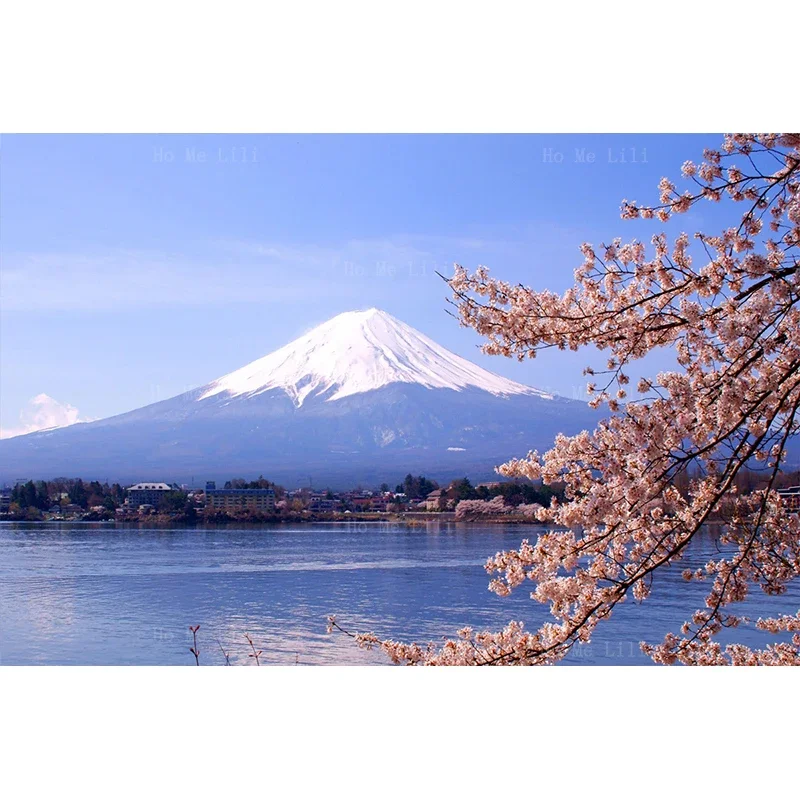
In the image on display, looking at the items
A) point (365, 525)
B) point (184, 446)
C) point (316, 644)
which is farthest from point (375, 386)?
point (316, 644)

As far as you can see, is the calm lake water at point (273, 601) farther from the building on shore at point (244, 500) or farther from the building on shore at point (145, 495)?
the building on shore at point (145, 495)

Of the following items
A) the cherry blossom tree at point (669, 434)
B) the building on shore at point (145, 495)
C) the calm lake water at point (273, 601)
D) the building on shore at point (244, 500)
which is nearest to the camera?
the cherry blossom tree at point (669, 434)

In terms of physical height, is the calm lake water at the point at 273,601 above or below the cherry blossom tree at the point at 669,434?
below

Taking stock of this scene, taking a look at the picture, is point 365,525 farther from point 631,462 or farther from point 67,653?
point 631,462

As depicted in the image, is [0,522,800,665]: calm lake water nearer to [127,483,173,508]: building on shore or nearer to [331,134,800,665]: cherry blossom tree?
[331,134,800,665]: cherry blossom tree

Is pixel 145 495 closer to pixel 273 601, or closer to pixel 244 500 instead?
pixel 244 500

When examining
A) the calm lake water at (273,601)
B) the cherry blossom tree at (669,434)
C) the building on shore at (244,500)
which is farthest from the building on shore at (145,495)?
the cherry blossom tree at (669,434)
